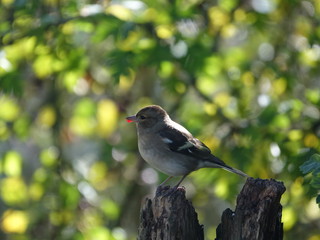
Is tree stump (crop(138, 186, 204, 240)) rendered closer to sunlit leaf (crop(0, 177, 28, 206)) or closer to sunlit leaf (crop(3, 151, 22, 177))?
sunlit leaf (crop(3, 151, 22, 177))

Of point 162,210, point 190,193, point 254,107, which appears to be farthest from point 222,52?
point 162,210

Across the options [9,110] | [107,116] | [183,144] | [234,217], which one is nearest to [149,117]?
[183,144]

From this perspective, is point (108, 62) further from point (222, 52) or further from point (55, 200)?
point (55, 200)

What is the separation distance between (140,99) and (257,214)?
6139 mm

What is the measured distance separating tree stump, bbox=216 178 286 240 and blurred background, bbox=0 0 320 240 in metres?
2.16

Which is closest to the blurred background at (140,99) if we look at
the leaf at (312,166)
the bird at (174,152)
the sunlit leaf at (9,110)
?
the sunlit leaf at (9,110)

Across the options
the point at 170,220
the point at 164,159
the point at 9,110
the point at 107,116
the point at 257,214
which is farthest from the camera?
the point at 107,116

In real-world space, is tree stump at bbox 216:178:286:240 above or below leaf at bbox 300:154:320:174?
below

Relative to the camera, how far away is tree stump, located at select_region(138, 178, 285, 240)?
418 centimetres

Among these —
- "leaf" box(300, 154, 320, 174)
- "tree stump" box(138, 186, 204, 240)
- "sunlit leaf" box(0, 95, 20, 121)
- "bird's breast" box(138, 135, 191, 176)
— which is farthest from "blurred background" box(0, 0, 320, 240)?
"tree stump" box(138, 186, 204, 240)

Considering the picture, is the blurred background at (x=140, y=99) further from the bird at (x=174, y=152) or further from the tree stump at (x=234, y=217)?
the tree stump at (x=234, y=217)

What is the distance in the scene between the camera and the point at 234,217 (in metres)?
4.27

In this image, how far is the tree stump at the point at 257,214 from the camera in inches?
164

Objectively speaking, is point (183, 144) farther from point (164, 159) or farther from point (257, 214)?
point (257, 214)
